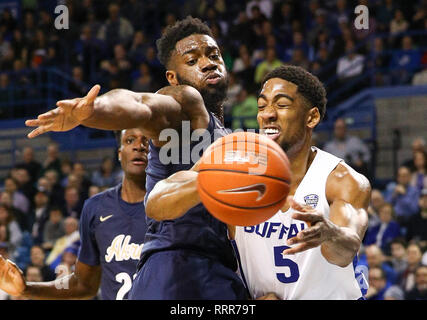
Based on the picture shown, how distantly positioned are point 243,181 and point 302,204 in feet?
2.22

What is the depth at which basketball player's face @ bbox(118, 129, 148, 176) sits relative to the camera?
534 cm

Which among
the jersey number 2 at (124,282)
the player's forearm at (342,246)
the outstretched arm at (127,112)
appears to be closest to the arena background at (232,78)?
the jersey number 2 at (124,282)

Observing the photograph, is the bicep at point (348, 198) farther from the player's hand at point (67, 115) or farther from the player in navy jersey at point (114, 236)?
the player in navy jersey at point (114, 236)

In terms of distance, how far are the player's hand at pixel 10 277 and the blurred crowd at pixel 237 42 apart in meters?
6.60

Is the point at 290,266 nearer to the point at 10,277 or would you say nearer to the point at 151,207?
the point at 151,207

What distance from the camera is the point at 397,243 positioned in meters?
7.92

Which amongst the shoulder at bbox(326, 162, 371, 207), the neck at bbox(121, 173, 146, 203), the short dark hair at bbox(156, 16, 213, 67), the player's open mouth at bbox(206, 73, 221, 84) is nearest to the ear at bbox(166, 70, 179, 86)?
the short dark hair at bbox(156, 16, 213, 67)

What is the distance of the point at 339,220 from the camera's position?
375cm

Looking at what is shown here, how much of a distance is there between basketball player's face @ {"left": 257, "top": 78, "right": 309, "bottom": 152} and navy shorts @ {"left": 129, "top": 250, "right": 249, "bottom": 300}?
866 millimetres

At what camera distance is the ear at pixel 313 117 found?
429 centimetres

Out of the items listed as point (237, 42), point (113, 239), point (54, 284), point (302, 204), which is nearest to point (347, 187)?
point (302, 204)

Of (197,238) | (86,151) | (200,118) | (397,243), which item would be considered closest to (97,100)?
(200,118)

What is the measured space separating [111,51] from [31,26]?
1.88 m
